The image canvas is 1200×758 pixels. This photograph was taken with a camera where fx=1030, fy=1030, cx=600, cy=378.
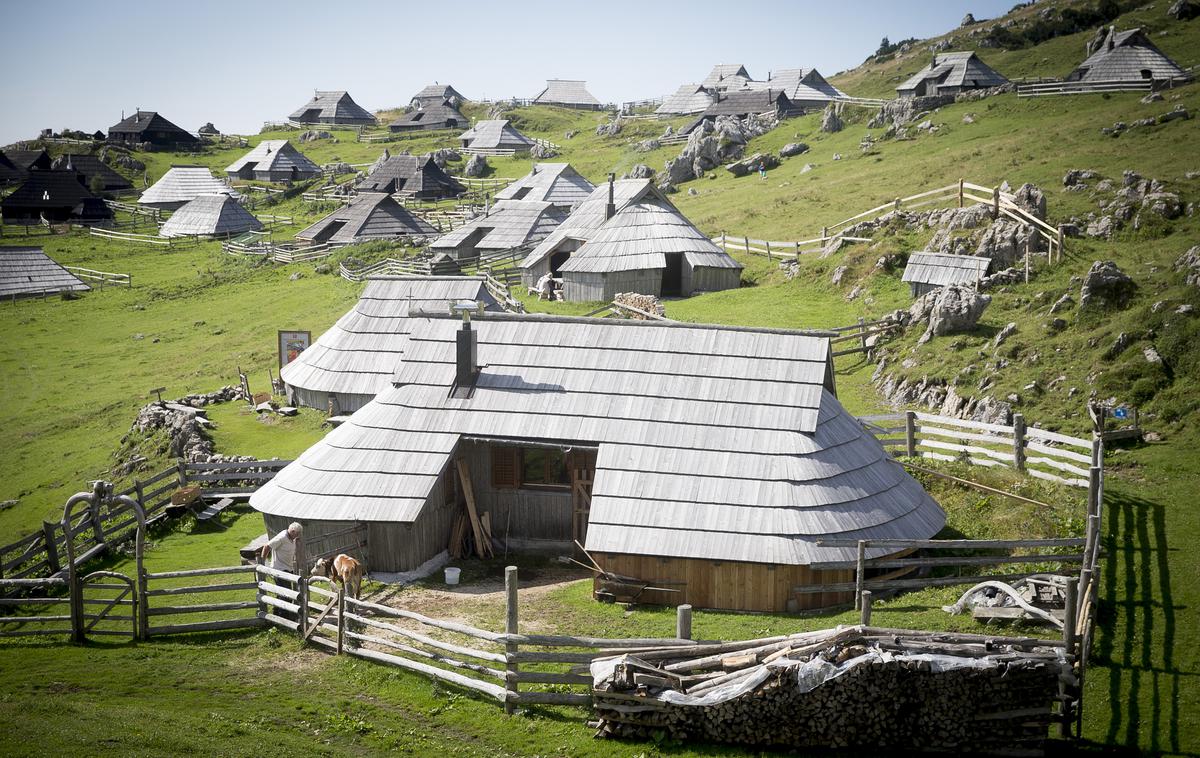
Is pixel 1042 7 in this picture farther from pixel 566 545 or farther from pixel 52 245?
pixel 566 545

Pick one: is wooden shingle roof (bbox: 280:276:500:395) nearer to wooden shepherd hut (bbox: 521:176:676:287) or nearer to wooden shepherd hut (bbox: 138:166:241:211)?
wooden shepherd hut (bbox: 521:176:676:287)

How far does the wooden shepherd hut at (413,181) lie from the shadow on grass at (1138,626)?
69361mm

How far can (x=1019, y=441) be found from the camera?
75.2 feet

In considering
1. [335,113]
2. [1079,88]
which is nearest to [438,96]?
[335,113]

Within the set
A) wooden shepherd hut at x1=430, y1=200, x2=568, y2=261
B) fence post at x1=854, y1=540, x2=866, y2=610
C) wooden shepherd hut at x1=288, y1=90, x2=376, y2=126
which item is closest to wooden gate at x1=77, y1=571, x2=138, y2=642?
fence post at x1=854, y1=540, x2=866, y2=610

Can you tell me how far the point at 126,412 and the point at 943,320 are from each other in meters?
28.8

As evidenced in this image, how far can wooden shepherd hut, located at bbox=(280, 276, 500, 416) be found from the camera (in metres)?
32.0

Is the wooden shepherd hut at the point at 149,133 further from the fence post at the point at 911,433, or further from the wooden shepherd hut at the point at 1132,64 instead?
the fence post at the point at 911,433

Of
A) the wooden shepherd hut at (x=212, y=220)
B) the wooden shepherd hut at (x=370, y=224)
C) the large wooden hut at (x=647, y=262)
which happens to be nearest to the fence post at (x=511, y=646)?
the large wooden hut at (x=647, y=262)

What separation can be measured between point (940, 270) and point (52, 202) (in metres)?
75.6

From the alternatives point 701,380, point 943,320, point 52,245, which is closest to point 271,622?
point 701,380

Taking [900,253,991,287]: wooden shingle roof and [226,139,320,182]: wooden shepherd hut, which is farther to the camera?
[226,139,320,182]: wooden shepherd hut

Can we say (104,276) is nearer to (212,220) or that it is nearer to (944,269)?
(212,220)

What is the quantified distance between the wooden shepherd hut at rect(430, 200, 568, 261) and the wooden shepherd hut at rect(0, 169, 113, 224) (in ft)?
134
